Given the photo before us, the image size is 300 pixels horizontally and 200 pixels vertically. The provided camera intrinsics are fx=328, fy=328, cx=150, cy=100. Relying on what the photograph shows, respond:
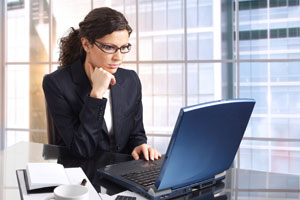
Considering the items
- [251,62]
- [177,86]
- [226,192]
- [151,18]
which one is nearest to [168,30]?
[151,18]

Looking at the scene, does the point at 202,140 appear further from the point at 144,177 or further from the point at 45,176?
the point at 45,176

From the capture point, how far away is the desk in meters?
0.99

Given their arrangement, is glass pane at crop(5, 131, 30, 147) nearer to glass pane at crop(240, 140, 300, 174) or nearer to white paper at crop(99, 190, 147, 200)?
glass pane at crop(240, 140, 300, 174)

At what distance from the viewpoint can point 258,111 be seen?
293cm

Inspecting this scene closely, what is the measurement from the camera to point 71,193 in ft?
2.68

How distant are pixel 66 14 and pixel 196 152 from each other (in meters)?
2.70

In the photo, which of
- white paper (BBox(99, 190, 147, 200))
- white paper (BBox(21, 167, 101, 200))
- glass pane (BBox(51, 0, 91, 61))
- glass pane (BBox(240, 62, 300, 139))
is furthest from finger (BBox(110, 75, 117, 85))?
glass pane (BBox(51, 0, 91, 61))

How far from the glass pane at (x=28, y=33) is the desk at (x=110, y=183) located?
1.98 metres

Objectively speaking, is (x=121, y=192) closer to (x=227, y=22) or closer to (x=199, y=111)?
(x=199, y=111)

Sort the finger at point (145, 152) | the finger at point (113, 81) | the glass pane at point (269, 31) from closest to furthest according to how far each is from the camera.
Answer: the finger at point (145, 152), the finger at point (113, 81), the glass pane at point (269, 31)

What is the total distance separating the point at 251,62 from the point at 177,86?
69cm

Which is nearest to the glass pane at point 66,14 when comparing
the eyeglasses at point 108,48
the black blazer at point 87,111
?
the black blazer at point 87,111

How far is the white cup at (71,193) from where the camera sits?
0.78 meters

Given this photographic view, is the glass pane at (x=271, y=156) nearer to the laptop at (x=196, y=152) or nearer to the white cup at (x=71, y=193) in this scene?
the laptop at (x=196, y=152)
